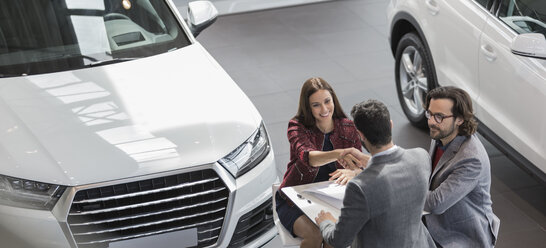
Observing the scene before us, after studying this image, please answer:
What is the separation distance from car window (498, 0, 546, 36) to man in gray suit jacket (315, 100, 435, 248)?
1.91 metres

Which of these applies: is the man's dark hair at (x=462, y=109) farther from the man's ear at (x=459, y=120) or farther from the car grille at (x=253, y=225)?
the car grille at (x=253, y=225)

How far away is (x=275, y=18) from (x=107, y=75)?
454cm

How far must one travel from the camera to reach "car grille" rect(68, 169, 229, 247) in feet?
12.4

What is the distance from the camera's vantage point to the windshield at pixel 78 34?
4594mm

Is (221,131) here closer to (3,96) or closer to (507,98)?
(3,96)

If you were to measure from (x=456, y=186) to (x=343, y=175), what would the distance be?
560mm

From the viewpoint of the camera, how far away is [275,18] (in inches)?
347

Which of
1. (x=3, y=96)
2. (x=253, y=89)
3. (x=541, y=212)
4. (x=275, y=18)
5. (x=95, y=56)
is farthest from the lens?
(x=275, y=18)

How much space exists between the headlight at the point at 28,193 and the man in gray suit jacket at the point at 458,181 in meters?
1.77

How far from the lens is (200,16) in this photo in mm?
5211

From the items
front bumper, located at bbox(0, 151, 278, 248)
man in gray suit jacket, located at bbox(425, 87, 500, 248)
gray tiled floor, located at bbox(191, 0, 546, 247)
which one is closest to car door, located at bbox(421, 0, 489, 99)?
gray tiled floor, located at bbox(191, 0, 546, 247)

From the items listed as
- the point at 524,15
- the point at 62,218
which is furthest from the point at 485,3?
the point at 62,218

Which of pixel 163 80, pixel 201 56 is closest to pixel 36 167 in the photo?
pixel 163 80

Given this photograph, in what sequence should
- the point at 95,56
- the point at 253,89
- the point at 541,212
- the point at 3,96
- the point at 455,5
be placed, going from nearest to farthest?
the point at 3,96, the point at 95,56, the point at 541,212, the point at 455,5, the point at 253,89
